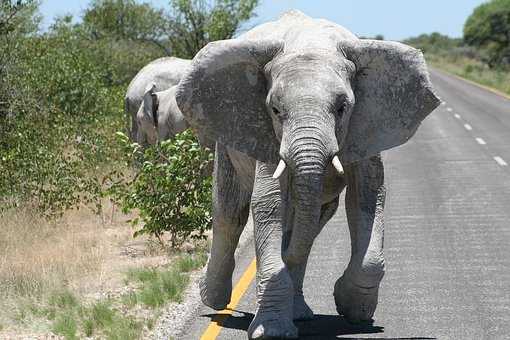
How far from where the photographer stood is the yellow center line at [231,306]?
856 centimetres

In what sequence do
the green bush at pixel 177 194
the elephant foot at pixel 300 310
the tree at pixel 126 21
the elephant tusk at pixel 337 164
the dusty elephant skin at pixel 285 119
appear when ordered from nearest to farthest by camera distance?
the elephant tusk at pixel 337 164, the dusty elephant skin at pixel 285 119, the elephant foot at pixel 300 310, the green bush at pixel 177 194, the tree at pixel 126 21

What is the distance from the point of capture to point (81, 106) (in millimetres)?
22609

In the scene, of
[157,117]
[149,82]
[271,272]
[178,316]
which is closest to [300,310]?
[178,316]

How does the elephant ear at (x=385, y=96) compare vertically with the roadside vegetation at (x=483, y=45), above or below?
above

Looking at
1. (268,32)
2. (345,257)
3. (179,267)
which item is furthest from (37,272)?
(268,32)

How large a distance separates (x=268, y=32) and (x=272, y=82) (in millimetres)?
947

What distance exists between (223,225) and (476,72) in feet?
235

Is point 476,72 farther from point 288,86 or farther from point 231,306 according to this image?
point 288,86

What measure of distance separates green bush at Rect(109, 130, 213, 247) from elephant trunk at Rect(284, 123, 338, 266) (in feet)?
18.3

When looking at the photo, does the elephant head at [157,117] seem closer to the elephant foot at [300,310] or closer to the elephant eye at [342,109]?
the elephant foot at [300,310]

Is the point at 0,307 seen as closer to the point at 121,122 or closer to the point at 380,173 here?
the point at 380,173

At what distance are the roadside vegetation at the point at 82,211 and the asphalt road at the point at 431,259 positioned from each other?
0.72 meters

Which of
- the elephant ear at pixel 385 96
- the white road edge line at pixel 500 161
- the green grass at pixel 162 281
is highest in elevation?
the elephant ear at pixel 385 96

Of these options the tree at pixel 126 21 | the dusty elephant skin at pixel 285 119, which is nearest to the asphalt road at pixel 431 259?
the dusty elephant skin at pixel 285 119
